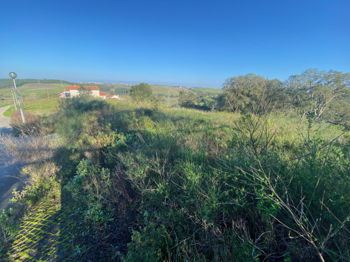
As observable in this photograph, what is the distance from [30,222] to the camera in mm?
2365

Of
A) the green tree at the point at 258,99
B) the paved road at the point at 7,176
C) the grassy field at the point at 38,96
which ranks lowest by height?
the paved road at the point at 7,176

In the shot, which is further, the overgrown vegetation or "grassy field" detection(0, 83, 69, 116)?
"grassy field" detection(0, 83, 69, 116)

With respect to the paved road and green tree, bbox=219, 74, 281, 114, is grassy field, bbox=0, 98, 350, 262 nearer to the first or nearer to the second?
green tree, bbox=219, 74, 281, 114

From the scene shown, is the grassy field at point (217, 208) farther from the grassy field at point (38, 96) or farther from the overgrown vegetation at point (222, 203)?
the grassy field at point (38, 96)

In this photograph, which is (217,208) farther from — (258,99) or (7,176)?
(7,176)

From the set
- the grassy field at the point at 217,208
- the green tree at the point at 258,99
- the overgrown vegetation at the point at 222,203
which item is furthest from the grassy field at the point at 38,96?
the green tree at the point at 258,99

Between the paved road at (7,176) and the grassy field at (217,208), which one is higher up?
the grassy field at (217,208)

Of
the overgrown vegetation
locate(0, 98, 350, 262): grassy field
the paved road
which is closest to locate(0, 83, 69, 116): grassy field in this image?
the paved road

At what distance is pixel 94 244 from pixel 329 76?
8.67 meters

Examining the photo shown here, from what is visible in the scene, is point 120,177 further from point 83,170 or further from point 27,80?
point 27,80

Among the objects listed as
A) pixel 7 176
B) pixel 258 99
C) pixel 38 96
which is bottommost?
pixel 7 176

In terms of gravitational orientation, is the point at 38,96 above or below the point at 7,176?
above

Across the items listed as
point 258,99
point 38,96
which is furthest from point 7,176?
point 38,96

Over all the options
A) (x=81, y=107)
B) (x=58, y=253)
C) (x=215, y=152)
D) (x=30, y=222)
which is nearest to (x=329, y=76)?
(x=215, y=152)
